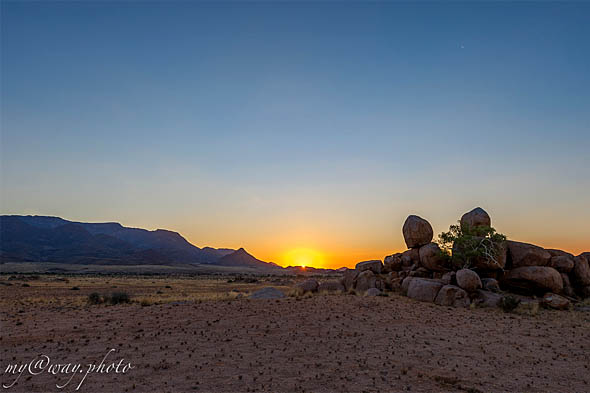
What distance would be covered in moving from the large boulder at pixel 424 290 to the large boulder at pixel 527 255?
28.5 ft

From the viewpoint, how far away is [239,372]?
458 inches

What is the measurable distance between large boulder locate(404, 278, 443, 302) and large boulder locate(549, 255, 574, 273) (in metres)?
11.6

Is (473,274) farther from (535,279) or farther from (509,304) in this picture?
(535,279)

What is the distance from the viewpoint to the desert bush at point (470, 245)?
3097 cm

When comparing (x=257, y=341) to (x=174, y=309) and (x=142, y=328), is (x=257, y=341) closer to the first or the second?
(x=142, y=328)

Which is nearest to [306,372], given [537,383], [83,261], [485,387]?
[485,387]

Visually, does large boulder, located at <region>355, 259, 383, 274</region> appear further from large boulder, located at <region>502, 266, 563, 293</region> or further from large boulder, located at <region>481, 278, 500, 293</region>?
large boulder, located at <region>502, 266, 563, 293</region>

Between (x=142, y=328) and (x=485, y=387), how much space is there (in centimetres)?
1347

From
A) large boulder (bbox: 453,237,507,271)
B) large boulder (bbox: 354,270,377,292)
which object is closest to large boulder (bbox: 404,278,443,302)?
large boulder (bbox: 354,270,377,292)

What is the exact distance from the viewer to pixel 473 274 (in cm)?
2767

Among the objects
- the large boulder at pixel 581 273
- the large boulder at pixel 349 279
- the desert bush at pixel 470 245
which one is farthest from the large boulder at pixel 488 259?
the large boulder at pixel 349 279

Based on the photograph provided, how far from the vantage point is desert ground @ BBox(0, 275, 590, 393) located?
1097 cm

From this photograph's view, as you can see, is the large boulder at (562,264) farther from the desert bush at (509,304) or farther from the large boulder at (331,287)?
the large boulder at (331,287)

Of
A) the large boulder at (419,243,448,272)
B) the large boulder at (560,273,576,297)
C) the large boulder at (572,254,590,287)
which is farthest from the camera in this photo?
the large boulder at (419,243,448,272)
